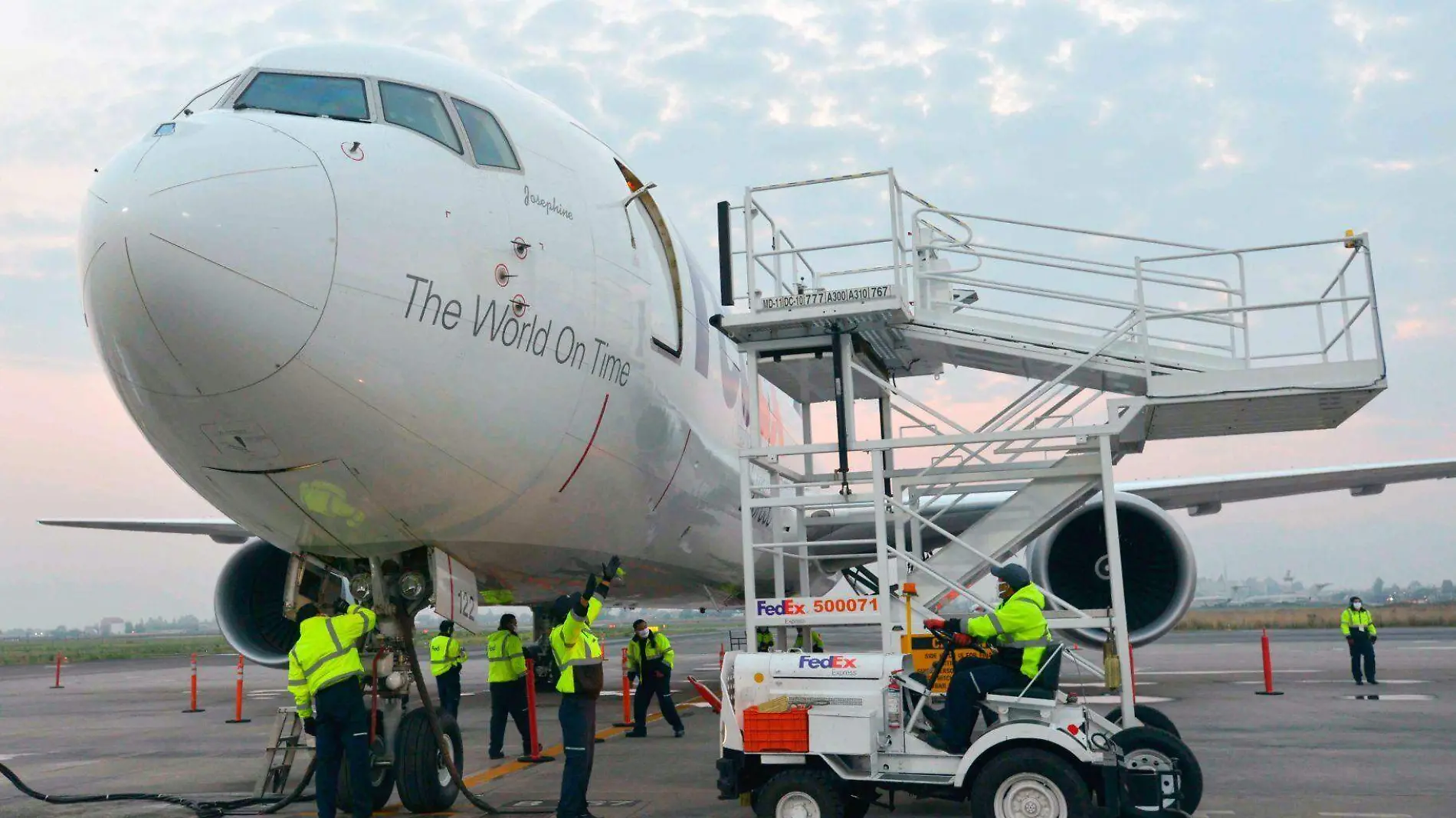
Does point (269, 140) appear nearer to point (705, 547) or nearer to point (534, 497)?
point (534, 497)

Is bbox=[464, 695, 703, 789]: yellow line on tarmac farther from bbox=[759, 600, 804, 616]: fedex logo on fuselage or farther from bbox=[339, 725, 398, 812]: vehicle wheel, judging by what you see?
bbox=[759, 600, 804, 616]: fedex logo on fuselage

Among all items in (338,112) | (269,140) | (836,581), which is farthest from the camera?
(836,581)

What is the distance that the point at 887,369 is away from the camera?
1045 cm

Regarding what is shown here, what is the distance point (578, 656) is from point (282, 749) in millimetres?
2296

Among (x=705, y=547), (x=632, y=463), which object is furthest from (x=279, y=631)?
(x=632, y=463)

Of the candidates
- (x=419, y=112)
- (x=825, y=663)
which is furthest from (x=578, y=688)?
(x=419, y=112)

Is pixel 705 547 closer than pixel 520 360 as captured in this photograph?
No

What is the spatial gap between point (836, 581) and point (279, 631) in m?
7.55

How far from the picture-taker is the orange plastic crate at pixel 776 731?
5859mm

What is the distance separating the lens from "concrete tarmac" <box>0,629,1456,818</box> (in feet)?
23.1

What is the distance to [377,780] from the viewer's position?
22.9 feet

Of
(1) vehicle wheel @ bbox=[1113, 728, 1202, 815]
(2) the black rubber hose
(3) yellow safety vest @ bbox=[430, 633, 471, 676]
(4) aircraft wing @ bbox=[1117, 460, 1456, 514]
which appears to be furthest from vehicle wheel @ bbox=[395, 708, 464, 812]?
(4) aircraft wing @ bbox=[1117, 460, 1456, 514]

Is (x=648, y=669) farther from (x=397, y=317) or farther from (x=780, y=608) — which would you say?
(x=397, y=317)

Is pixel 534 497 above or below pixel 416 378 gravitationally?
below
